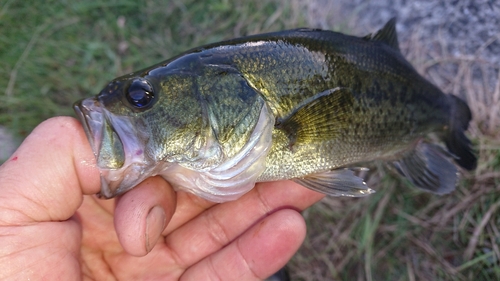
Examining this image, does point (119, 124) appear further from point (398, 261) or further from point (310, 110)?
point (398, 261)

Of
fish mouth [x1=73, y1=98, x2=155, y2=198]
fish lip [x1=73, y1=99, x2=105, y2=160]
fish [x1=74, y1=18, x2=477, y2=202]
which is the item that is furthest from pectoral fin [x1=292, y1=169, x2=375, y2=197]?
fish lip [x1=73, y1=99, x2=105, y2=160]

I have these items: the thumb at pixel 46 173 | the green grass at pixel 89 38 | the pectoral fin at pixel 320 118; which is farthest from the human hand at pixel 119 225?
the green grass at pixel 89 38

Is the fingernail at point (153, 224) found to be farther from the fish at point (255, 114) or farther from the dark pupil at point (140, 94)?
the dark pupil at point (140, 94)

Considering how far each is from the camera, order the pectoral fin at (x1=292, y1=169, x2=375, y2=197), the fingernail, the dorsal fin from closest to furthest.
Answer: the fingernail → the pectoral fin at (x1=292, y1=169, x2=375, y2=197) → the dorsal fin

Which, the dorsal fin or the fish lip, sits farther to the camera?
the dorsal fin

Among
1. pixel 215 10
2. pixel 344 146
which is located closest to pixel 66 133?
pixel 344 146

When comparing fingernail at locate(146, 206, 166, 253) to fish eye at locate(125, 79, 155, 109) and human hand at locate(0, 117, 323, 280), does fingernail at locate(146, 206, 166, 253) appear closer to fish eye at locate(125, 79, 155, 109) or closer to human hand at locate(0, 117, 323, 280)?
human hand at locate(0, 117, 323, 280)

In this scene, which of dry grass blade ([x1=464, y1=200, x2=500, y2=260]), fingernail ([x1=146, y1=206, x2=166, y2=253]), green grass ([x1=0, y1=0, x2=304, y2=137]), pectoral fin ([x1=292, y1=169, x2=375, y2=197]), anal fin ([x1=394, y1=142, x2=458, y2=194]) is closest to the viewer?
fingernail ([x1=146, y1=206, x2=166, y2=253])
